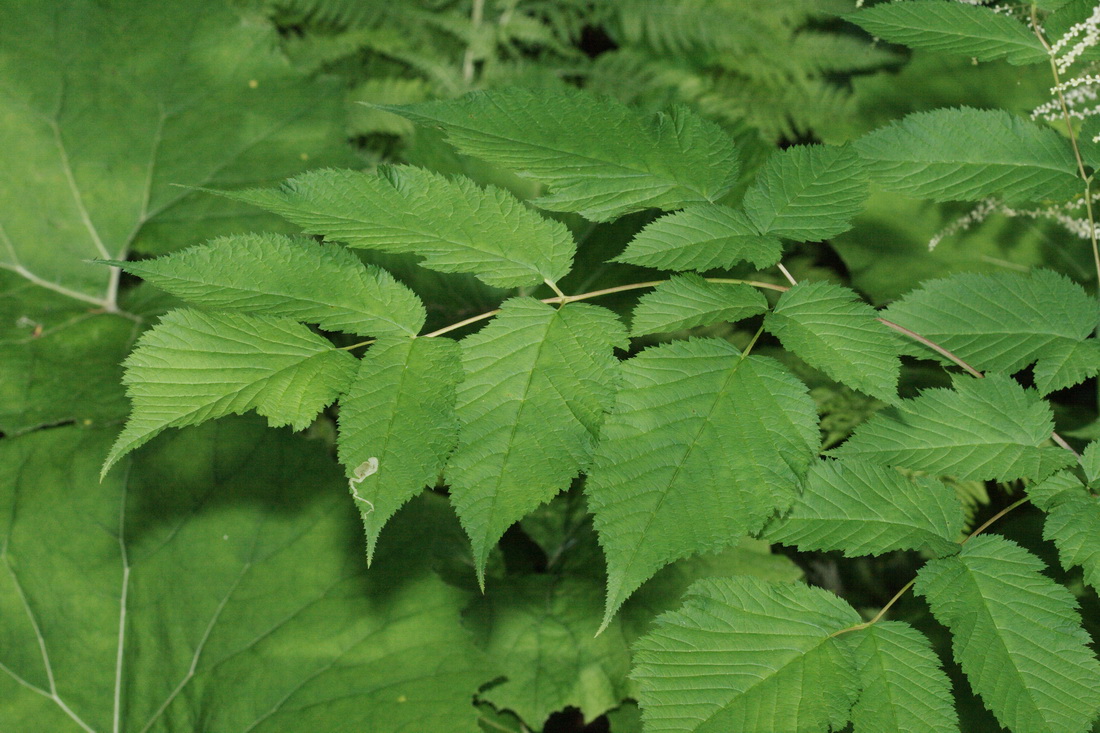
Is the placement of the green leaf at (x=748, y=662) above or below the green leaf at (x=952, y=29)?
below

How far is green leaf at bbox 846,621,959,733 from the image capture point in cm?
99

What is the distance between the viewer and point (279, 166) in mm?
2242

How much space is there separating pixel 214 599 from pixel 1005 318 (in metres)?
1.59

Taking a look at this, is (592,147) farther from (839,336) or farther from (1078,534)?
(1078,534)

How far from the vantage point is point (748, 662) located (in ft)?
3.37

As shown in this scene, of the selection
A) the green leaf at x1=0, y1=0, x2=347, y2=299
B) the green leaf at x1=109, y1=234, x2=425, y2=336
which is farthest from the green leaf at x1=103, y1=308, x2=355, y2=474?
the green leaf at x1=0, y1=0, x2=347, y2=299

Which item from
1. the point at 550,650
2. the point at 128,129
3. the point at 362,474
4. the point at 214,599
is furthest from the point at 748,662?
the point at 128,129

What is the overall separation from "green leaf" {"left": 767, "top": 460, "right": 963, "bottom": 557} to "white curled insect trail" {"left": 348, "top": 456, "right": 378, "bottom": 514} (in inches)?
20.7

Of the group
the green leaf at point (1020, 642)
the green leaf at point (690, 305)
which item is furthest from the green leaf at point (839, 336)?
the green leaf at point (1020, 642)

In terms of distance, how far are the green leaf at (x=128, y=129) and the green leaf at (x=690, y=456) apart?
5.08 ft

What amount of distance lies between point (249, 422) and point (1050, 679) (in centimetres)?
161

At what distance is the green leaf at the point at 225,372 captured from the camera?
0.97 metres

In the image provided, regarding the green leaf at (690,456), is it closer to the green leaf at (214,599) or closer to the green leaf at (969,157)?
the green leaf at (969,157)

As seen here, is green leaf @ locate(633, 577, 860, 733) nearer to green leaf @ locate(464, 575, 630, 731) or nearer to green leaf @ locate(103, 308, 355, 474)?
green leaf @ locate(103, 308, 355, 474)
